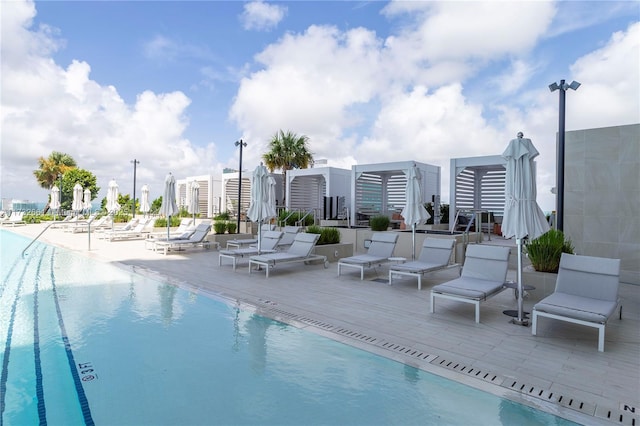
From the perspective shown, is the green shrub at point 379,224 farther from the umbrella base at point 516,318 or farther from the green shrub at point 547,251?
the umbrella base at point 516,318

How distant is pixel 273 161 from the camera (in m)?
24.8

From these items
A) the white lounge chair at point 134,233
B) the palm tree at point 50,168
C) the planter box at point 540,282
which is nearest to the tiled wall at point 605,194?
the planter box at point 540,282

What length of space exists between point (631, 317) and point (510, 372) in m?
3.21

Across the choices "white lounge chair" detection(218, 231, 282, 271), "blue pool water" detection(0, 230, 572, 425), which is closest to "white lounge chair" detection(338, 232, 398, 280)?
"white lounge chair" detection(218, 231, 282, 271)

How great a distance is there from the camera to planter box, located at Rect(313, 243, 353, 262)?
33.1ft

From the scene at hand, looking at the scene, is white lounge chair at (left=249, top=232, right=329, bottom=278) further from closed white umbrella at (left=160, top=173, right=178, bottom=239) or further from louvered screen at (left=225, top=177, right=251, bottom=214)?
louvered screen at (left=225, top=177, right=251, bottom=214)

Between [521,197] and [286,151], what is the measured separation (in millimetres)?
20632

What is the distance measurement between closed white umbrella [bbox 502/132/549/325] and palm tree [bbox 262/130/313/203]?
20248 millimetres

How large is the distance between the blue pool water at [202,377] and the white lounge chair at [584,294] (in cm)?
178

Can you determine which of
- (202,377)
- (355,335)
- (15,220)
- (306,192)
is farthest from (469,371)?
(15,220)

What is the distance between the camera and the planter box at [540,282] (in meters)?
6.03

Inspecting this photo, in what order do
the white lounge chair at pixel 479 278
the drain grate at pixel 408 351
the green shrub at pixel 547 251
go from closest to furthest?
the drain grate at pixel 408 351, the white lounge chair at pixel 479 278, the green shrub at pixel 547 251

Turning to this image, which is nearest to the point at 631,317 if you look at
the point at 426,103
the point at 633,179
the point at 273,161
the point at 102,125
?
the point at 633,179

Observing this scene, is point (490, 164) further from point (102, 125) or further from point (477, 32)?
point (102, 125)
